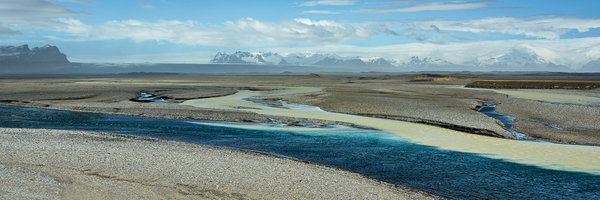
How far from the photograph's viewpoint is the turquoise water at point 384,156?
1639 centimetres

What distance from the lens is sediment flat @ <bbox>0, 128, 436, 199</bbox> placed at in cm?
1383

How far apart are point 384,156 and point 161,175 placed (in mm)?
9574

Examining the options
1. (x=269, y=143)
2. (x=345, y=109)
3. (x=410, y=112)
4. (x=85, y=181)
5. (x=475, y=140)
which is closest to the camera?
(x=85, y=181)

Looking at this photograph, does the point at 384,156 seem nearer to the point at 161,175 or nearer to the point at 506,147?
the point at 506,147

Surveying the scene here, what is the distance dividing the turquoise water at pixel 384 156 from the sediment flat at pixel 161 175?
171cm

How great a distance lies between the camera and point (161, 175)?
51.9 ft

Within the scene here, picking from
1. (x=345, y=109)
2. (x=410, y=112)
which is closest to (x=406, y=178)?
(x=410, y=112)

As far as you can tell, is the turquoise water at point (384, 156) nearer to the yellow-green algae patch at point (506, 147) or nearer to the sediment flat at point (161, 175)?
the yellow-green algae patch at point (506, 147)

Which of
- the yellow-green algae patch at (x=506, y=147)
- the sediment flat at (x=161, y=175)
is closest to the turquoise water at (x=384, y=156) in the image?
the yellow-green algae patch at (x=506, y=147)

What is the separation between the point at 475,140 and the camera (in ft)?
86.4

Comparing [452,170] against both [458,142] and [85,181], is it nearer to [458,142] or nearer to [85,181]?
[458,142]

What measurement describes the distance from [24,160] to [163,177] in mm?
5201

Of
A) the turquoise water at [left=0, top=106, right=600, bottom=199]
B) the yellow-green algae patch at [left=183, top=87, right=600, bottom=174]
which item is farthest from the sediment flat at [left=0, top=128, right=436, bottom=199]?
the yellow-green algae patch at [left=183, top=87, right=600, bottom=174]

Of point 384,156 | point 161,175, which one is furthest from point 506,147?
point 161,175
